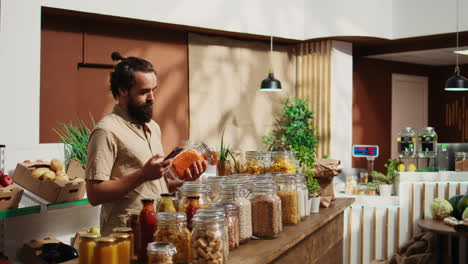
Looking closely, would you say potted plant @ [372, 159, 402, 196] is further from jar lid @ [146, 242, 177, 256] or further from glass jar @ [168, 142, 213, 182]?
jar lid @ [146, 242, 177, 256]

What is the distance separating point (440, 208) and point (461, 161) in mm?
807

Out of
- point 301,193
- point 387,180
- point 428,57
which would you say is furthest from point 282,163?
point 428,57

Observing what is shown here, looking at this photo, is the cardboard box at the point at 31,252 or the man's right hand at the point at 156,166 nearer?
the man's right hand at the point at 156,166

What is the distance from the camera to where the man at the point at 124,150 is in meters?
2.04

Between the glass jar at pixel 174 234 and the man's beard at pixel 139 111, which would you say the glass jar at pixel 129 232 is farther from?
the man's beard at pixel 139 111

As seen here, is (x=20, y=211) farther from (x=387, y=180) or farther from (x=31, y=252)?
(x=387, y=180)

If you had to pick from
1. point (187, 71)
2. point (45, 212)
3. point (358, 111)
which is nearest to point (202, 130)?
point (187, 71)

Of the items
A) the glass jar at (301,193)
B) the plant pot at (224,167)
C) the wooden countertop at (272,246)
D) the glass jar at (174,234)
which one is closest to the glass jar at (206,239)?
the glass jar at (174,234)

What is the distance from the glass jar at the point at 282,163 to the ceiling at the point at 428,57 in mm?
6405

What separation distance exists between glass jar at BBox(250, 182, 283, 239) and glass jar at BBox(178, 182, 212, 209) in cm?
22

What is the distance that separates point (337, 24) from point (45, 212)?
6.01m

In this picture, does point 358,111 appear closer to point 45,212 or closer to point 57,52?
point 57,52

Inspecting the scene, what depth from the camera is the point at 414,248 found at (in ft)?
14.3

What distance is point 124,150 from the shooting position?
2.17 metres
